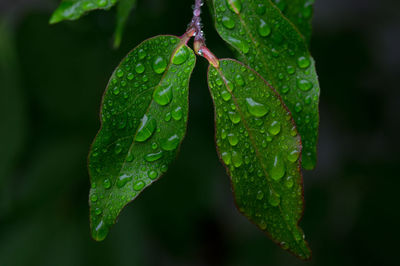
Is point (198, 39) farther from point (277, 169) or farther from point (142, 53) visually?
point (277, 169)

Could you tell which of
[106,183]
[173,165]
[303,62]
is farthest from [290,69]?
[173,165]

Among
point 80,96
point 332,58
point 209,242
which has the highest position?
point 80,96

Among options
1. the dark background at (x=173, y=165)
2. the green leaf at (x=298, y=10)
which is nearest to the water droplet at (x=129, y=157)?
the green leaf at (x=298, y=10)

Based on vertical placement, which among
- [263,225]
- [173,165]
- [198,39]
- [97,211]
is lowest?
[173,165]

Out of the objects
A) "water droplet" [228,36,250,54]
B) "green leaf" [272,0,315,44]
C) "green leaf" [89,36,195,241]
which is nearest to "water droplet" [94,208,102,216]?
"green leaf" [89,36,195,241]

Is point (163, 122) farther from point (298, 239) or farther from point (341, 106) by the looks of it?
point (341, 106)

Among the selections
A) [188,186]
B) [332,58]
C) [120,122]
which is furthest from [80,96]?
[120,122]

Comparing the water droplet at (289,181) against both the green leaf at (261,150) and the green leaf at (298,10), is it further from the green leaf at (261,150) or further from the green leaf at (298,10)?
the green leaf at (298,10)
